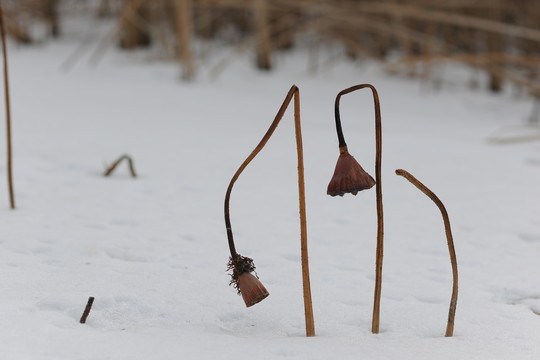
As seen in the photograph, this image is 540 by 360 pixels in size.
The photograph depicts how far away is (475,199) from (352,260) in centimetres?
73

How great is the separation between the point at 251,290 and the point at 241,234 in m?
0.67

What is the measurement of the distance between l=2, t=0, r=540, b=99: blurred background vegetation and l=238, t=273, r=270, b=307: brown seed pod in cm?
284

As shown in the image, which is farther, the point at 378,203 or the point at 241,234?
the point at 241,234

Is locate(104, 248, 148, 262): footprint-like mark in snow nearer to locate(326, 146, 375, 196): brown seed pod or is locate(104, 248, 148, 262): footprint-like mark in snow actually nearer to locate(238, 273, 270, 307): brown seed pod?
locate(238, 273, 270, 307): brown seed pod

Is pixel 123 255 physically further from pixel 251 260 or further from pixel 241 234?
pixel 251 260

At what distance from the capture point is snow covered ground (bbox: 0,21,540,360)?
105 cm

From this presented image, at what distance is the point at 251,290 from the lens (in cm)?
96

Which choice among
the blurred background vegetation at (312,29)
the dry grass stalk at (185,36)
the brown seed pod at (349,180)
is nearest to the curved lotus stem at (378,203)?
the brown seed pod at (349,180)

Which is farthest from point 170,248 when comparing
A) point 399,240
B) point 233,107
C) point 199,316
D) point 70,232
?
point 233,107

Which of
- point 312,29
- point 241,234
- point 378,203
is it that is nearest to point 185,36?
point 312,29

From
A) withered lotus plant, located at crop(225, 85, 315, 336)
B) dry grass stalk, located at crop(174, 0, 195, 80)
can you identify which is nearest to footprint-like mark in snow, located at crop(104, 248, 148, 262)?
withered lotus plant, located at crop(225, 85, 315, 336)

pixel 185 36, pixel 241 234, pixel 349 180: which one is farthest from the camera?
pixel 185 36

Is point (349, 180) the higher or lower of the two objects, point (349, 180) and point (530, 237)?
the higher

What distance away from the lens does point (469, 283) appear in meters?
1.37
